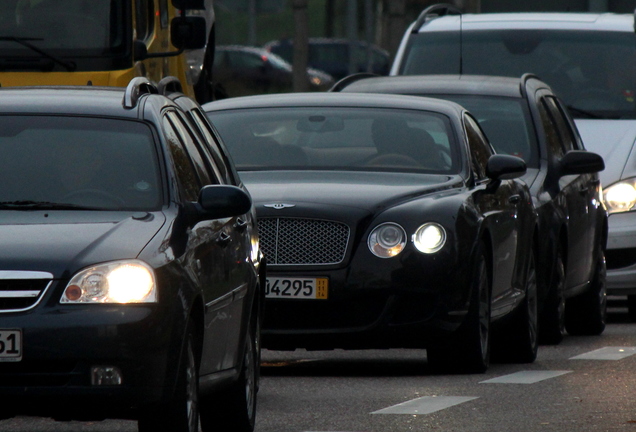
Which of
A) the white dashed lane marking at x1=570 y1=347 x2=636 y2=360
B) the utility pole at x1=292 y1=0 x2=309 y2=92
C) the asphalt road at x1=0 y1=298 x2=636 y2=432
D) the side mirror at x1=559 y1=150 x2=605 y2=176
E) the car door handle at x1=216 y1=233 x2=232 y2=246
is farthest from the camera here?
the utility pole at x1=292 y1=0 x2=309 y2=92

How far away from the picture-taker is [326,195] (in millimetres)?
10500

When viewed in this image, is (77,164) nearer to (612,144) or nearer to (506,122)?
(506,122)

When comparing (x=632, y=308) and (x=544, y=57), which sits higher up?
(x=544, y=57)

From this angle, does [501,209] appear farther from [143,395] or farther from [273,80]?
[273,80]

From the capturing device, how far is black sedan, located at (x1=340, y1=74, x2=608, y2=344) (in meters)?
13.1

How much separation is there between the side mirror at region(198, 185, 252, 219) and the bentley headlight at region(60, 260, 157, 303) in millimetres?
691

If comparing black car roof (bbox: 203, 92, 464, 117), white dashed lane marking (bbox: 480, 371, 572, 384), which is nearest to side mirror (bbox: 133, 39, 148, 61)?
black car roof (bbox: 203, 92, 464, 117)

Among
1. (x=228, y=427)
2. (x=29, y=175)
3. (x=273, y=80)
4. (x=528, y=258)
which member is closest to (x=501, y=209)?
(x=528, y=258)

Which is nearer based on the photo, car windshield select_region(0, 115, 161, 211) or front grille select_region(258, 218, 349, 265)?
car windshield select_region(0, 115, 161, 211)

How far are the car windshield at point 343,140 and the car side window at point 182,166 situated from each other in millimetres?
3630

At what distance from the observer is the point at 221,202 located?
7250 millimetres

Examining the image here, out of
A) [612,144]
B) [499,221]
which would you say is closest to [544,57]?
[612,144]

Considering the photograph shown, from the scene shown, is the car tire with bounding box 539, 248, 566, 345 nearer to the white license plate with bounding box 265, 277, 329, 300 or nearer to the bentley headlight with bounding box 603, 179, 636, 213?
the bentley headlight with bounding box 603, 179, 636, 213

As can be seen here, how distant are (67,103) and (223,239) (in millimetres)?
855
